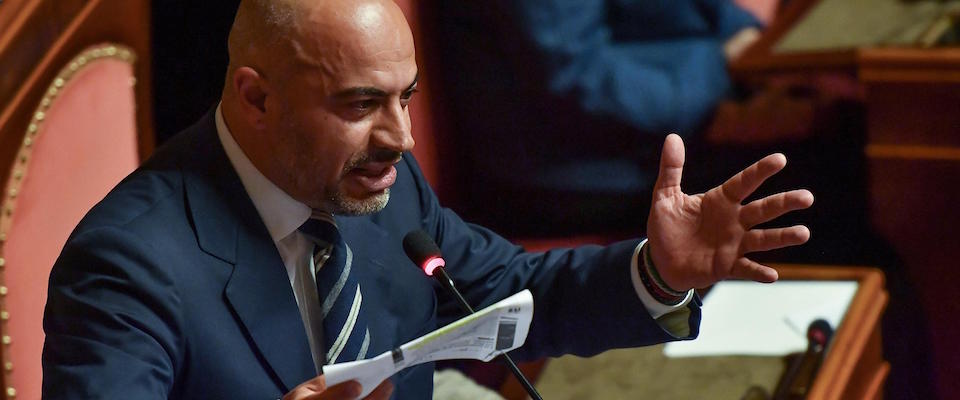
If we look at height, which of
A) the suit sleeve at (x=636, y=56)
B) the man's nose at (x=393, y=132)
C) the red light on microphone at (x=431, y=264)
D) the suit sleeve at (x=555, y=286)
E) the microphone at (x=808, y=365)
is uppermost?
the man's nose at (x=393, y=132)

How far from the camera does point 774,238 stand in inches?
51.0

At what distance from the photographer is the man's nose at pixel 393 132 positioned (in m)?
1.27

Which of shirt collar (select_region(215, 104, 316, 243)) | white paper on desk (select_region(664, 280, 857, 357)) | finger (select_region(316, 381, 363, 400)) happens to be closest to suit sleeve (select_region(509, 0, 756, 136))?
white paper on desk (select_region(664, 280, 857, 357))

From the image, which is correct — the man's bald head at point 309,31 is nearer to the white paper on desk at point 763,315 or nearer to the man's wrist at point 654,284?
the man's wrist at point 654,284

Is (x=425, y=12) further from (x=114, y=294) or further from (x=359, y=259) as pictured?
(x=114, y=294)

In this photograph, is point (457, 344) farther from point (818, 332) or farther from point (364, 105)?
point (818, 332)

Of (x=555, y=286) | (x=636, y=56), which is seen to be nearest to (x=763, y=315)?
(x=555, y=286)

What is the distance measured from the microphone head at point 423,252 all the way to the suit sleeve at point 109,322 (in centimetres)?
22

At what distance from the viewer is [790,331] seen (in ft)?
6.35

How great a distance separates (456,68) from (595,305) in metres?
0.99

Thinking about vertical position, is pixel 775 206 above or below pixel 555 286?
above

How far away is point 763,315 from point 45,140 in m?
0.99

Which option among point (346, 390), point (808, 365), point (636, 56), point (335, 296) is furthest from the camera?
point (636, 56)

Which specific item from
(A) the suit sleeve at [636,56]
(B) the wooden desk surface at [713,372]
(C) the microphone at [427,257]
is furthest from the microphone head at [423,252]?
(A) the suit sleeve at [636,56]
